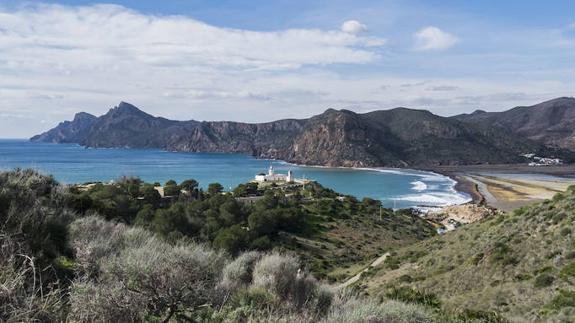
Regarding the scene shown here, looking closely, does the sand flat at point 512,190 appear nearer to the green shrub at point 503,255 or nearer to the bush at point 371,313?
the green shrub at point 503,255

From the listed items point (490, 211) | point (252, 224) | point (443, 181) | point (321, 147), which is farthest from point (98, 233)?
point (321, 147)

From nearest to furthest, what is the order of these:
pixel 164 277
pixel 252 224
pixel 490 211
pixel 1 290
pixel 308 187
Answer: pixel 1 290 < pixel 164 277 < pixel 252 224 < pixel 490 211 < pixel 308 187

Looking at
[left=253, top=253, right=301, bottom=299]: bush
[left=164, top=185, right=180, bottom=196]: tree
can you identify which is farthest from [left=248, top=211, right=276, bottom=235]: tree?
[left=253, top=253, right=301, bottom=299]: bush

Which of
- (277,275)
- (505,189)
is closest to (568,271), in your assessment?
(277,275)

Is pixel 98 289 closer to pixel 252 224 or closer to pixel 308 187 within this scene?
pixel 252 224

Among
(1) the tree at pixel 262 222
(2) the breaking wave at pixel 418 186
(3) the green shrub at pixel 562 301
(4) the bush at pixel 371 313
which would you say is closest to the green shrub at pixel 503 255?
(3) the green shrub at pixel 562 301

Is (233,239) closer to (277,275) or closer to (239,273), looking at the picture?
(239,273)

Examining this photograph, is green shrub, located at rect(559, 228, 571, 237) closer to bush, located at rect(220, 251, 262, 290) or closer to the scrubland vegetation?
the scrubland vegetation
